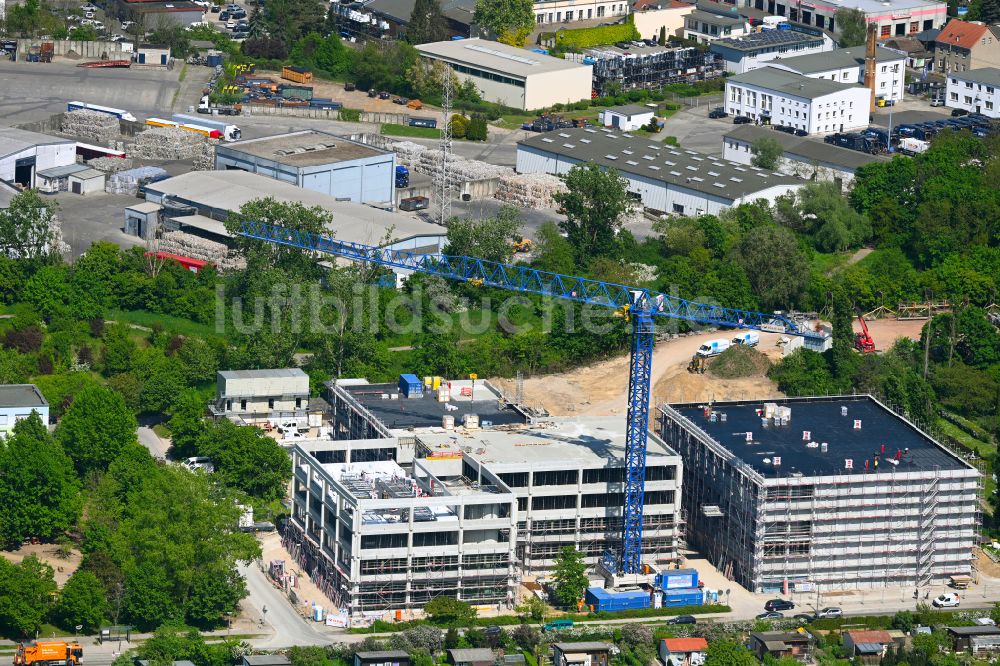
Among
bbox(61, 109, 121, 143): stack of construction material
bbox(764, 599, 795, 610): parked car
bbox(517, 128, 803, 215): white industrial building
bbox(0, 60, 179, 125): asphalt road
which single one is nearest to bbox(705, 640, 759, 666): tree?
bbox(764, 599, 795, 610): parked car

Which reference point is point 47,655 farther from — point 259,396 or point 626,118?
point 626,118

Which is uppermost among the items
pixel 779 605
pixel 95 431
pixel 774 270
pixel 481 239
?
pixel 481 239

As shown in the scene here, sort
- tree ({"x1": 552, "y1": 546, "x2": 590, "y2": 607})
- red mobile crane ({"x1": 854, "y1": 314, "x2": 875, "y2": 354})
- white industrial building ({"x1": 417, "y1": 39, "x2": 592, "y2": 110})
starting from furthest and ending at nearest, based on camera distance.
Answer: white industrial building ({"x1": 417, "y1": 39, "x2": 592, "y2": 110}), red mobile crane ({"x1": 854, "y1": 314, "x2": 875, "y2": 354}), tree ({"x1": 552, "y1": 546, "x2": 590, "y2": 607})

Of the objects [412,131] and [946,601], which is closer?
[946,601]

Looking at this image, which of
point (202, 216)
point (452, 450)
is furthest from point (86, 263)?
point (452, 450)

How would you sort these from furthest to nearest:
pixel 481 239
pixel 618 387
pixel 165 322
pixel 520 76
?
pixel 520 76 < pixel 481 239 < pixel 165 322 < pixel 618 387

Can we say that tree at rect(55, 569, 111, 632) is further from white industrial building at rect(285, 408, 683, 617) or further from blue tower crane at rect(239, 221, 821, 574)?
blue tower crane at rect(239, 221, 821, 574)

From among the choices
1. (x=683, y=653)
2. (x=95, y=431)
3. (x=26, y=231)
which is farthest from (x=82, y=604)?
(x=26, y=231)

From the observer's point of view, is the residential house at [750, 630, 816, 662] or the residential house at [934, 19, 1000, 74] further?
the residential house at [934, 19, 1000, 74]

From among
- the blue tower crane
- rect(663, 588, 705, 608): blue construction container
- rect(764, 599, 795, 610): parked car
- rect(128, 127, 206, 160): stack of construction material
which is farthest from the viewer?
rect(128, 127, 206, 160): stack of construction material
